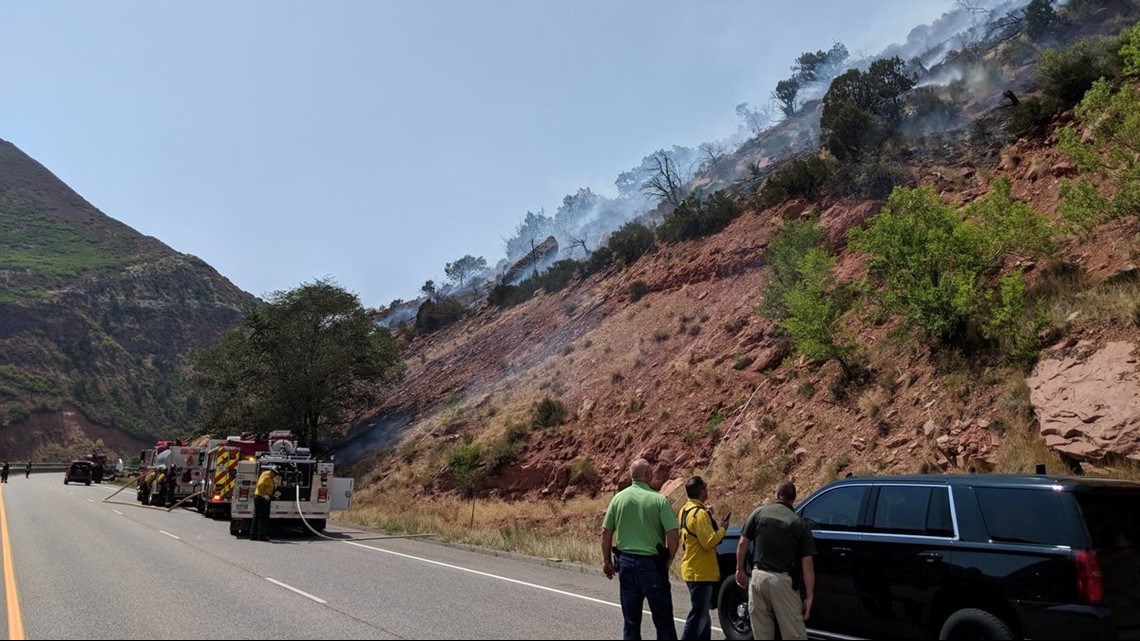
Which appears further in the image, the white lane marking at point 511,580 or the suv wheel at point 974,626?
the white lane marking at point 511,580

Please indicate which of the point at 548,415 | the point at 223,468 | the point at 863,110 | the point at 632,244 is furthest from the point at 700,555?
Result: the point at 632,244

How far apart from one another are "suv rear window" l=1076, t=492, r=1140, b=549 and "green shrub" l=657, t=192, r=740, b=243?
102ft

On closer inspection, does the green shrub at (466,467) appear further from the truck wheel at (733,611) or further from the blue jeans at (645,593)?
the blue jeans at (645,593)

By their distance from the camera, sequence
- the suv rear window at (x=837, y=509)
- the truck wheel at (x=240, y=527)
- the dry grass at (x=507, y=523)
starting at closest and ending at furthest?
the suv rear window at (x=837, y=509) → the dry grass at (x=507, y=523) → the truck wheel at (x=240, y=527)

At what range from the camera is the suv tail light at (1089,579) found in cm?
548

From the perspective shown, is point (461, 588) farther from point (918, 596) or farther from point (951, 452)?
point (951, 452)

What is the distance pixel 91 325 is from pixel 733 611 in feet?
344

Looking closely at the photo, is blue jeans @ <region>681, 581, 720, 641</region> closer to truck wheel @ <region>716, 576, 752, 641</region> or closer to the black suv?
truck wheel @ <region>716, 576, 752, 641</region>

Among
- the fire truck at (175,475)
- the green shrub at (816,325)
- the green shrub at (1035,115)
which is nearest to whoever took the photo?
the green shrub at (816,325)

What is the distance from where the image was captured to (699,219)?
37.4 metres

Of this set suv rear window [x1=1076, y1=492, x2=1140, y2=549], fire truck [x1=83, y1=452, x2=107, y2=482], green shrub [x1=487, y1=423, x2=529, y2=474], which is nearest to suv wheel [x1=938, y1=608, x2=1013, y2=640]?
suv rear window [x1=1076, y1=492, x2=1140, y2=549]

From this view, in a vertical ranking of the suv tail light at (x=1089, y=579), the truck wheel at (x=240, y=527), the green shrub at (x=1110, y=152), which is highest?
the green shrub at (x=1110, y=152)

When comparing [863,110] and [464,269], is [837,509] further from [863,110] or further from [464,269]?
[464,269]

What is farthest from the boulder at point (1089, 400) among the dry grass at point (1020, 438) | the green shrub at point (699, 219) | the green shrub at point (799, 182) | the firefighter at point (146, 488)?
the firefighter at point (146, 488)
